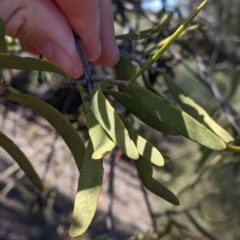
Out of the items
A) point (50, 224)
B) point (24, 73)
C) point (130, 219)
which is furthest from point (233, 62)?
point (50, 224)

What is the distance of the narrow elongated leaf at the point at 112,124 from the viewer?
0.37m

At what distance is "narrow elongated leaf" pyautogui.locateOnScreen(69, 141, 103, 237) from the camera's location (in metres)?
0.38

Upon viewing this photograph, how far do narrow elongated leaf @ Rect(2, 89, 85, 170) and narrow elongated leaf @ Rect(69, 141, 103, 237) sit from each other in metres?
0.07

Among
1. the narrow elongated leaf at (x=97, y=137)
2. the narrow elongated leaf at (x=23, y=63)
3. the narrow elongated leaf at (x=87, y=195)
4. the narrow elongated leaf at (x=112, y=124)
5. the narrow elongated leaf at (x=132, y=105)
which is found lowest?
the narrow elongated leaf at (x=87, y=195)

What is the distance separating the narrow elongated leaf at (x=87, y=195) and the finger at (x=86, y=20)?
21 centimetres

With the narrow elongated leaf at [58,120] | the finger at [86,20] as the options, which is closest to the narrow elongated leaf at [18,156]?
the narrow elongated leaf at [58,120]

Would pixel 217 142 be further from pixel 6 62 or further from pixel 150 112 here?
pixel 6 62

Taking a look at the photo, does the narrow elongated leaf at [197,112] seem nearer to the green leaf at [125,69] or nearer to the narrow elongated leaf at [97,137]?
the green leaf at [125,69]

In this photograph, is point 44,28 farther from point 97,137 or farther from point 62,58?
point 97,137

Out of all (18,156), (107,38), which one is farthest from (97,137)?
(107,38)

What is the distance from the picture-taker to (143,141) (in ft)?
1.33

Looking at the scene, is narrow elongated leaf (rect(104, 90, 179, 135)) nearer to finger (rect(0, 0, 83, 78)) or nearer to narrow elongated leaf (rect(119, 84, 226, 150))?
narrow elongated leaf (rect(119, 84, 226, 150))

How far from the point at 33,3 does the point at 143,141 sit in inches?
9.9

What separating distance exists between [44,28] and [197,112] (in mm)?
207
